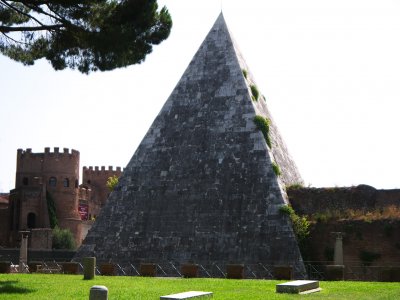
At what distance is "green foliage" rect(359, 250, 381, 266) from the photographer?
1897 centimetres

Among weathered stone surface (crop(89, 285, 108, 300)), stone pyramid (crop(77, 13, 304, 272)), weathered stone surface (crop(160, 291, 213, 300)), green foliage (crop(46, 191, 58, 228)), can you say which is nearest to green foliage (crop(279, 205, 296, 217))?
stone pyramid (crop(77, 13, 304, 272))

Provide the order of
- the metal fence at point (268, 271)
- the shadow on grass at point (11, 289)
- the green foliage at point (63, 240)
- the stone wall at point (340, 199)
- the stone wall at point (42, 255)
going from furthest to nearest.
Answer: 1. the green foliage at point (63, 240)
2. the stone wall at point (42, 255)
3. the stone wall at point (340, 199)
4. the metal fence at point (268, 271)
5. the shadow on grass at point (11, 289)

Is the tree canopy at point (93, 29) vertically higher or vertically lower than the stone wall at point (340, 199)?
higher

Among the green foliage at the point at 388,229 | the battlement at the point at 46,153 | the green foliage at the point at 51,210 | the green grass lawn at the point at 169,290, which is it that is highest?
the battlement at the point at 46,153

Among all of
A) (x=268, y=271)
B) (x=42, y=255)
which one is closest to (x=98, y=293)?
(x=268, y=271)

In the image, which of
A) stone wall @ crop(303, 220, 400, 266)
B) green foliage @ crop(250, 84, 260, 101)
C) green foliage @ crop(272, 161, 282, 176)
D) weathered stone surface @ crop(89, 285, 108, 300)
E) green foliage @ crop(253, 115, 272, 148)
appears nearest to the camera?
weathered stone surface @ crop(89, 285, 108, 300)

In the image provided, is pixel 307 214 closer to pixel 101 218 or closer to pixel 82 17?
pixel 101 218

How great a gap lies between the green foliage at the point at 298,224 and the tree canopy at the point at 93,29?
699 cm

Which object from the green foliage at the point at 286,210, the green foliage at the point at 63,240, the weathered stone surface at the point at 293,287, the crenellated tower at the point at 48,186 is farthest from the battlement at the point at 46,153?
the weathered stone surface at the point at 293,287

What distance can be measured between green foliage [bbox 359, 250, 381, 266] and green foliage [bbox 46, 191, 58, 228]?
33.1 metres

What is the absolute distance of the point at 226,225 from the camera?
20.5 meters

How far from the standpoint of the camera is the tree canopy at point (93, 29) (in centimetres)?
1442

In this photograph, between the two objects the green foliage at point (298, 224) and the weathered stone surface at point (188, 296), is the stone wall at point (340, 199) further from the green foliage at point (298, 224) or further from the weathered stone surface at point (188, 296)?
the weathered stone surface at point (188, 296)

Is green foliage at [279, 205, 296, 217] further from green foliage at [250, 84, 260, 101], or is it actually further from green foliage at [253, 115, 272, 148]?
green foliage at [250, 84, 260, 101]
